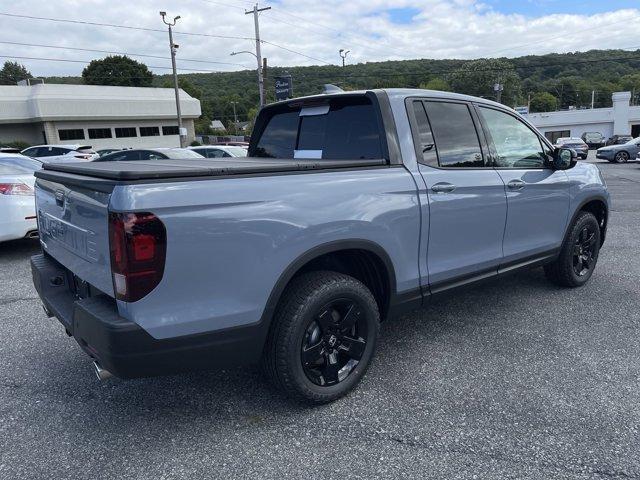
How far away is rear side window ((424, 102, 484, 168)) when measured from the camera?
342 centimetres

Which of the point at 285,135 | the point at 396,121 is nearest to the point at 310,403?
the point at 396,121

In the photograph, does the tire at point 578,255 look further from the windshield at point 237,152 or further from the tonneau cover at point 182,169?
the windshield at point 237,152

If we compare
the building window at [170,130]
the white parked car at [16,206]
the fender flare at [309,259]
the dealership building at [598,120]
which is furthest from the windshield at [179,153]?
the dealership building at [598,120]

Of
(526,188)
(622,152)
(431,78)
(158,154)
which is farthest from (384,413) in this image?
(431,78)

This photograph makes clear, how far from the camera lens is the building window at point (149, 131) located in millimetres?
43469

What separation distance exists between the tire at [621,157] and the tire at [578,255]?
2475 centimetres

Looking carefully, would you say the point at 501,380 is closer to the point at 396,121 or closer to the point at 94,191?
A: the point at 396,121

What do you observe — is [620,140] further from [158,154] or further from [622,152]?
[158,154]

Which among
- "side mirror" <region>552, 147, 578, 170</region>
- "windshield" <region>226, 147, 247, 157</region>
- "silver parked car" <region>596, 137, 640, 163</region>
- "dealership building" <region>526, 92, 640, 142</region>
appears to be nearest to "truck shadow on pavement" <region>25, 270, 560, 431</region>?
"side mirror" <region>552, 147, 578, 170</region>

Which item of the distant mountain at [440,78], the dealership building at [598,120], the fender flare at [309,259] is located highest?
the distant mountain at [440,78]

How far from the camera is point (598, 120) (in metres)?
55.6

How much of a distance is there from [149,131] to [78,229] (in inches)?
1768

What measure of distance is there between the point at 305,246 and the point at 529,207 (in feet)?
7.44

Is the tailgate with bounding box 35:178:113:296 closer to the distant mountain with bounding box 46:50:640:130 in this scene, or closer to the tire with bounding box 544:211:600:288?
the tire with bounding box 544:211:600:288
